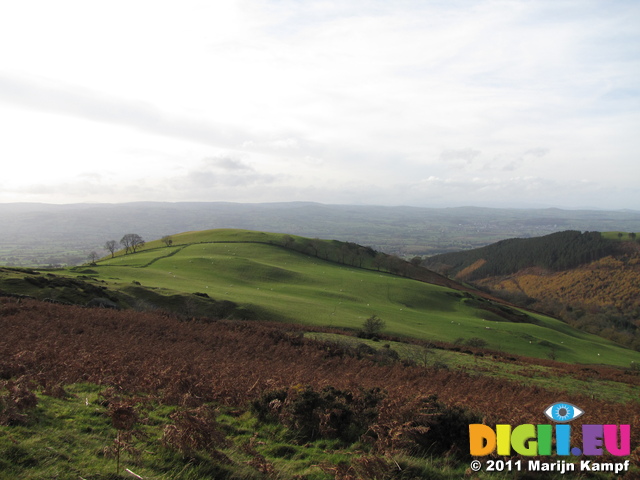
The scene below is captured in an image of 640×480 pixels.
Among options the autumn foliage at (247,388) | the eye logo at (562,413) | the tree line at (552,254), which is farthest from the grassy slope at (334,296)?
the tree line at (552,254)

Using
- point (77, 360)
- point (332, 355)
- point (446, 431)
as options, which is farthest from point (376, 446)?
point (332, 355)

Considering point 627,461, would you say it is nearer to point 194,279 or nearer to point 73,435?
point 73,435

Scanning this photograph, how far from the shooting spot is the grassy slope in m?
49.0

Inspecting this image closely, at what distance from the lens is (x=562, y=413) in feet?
31.6

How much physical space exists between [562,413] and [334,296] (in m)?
57.2

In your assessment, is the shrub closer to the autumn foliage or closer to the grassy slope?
the autumn foliage

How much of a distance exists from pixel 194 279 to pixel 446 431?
62.6m

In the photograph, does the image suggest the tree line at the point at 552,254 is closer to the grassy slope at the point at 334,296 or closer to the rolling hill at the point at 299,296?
the grassy slope at the point at 334,296

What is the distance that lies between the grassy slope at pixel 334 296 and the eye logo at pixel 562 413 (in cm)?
3431

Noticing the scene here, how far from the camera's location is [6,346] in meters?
13.0

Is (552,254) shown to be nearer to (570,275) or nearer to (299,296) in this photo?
(570,275)

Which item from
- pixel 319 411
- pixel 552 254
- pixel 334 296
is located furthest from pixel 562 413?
pixel 552 254

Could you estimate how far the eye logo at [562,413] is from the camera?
9.45m

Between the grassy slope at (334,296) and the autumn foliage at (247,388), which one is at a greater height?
the autumn foliage at (247,388)
